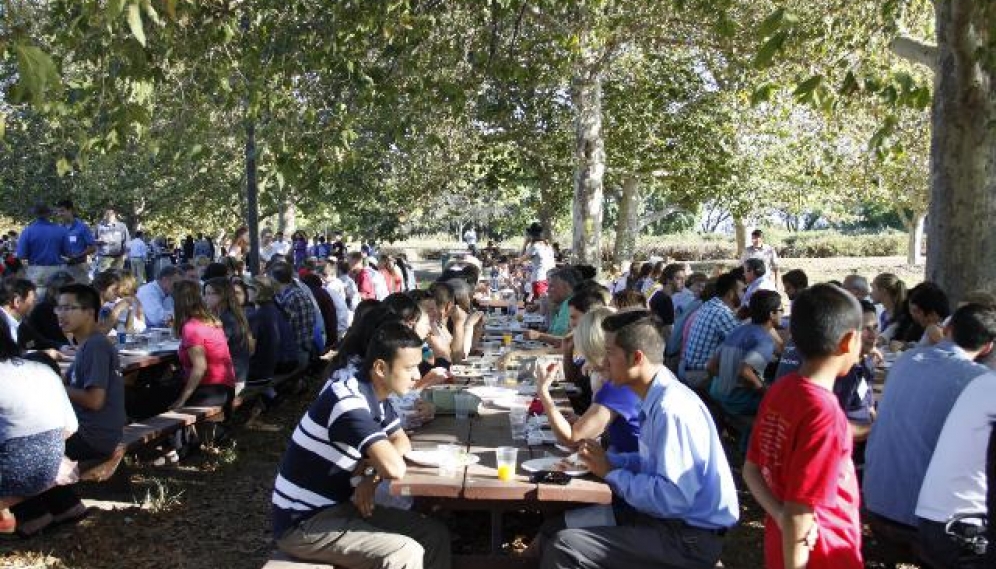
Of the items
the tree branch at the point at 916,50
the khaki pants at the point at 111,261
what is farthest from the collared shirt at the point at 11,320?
the khaki pants at the point at 111,261

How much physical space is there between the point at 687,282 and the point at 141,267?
703 inches

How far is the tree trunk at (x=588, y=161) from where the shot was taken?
1463 cm

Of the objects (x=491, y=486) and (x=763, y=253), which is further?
(x=763, y=253)

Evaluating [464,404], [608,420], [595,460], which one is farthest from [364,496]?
[464,404]

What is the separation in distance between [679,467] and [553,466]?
0.76 m

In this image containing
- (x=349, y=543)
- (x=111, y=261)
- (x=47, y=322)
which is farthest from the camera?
(x=111, y=261)

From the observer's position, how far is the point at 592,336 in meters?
4.75

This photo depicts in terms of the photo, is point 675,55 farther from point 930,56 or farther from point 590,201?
point 930,56

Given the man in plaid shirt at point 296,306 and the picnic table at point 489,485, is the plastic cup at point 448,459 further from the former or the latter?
the man in plaid shirt at point 296,306

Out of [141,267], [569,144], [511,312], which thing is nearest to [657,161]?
[569,144]

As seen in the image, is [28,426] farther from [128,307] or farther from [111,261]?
[111,261]

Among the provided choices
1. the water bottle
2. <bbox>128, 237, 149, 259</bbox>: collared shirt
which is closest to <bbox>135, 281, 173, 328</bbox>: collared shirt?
the water bottle

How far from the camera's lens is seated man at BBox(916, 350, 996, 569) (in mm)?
3475

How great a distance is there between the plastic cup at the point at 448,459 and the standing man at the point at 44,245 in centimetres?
891
